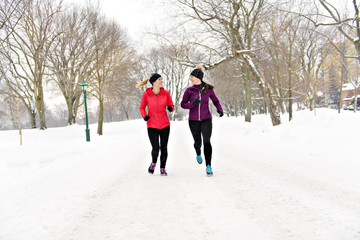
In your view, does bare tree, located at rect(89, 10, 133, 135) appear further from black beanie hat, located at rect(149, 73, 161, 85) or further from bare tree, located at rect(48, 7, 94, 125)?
black beanie hat, located at rect(149, 73, 161, 85)

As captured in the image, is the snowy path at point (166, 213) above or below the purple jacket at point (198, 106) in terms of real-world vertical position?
below

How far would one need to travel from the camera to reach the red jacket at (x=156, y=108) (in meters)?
4.42

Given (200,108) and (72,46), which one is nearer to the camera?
(200,108)

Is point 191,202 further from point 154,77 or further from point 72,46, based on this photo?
point 72,46

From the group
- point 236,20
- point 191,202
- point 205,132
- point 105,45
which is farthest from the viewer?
point 105,45

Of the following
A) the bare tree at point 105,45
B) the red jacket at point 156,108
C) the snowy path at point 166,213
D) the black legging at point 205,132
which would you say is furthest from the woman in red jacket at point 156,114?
the bare tree at point 105,45

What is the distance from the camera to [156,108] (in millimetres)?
4438

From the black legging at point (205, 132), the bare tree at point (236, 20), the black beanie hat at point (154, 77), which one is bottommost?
the black legging at point (205, 132)

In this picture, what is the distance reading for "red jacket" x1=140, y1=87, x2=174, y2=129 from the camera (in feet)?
14.5

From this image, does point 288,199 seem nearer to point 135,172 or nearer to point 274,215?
point 274,215

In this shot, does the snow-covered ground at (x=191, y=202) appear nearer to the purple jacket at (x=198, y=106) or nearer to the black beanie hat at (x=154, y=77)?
the purple jacket at (x=198, y=106)

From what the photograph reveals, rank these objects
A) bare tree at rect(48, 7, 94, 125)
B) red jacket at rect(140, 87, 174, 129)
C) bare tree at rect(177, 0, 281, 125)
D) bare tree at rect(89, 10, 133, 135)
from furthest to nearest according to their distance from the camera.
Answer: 1. bare tree at rect(48, 7, 94, 125)
2. bare tree at rect(89, 10, 133, 135)
3. bare tree at rect(177, 0, 281, 125)
4. red jacket at rect(140, 87, 174, 129)

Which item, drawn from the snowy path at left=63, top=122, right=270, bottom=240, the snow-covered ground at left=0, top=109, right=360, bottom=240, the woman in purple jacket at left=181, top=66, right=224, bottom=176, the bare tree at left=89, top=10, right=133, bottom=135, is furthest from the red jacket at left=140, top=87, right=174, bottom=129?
the bare tree at left=89, top=10, right=133, bottom=135

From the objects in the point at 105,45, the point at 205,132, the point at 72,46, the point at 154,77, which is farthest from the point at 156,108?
the point at 72,46
